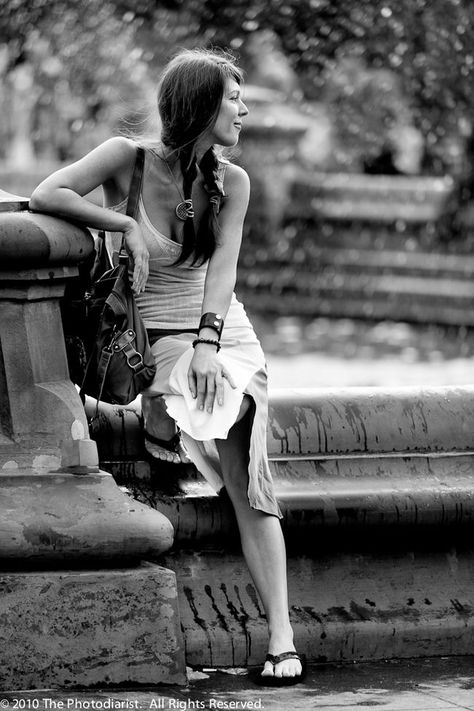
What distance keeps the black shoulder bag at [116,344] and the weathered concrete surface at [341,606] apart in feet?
1.57

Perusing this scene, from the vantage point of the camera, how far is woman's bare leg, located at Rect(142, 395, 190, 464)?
3.71 m

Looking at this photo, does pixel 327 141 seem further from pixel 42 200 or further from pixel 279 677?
pixel 279 677

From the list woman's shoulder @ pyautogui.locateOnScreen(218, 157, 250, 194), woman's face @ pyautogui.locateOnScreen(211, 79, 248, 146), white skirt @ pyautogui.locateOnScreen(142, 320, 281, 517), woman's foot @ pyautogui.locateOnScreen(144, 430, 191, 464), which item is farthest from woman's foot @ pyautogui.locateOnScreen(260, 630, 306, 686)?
woman's face @ pyautogui.locateOnScreen(211, 79, 248, 146)

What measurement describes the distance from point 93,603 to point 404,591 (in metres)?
0.94

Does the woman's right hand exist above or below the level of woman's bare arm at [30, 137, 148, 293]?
below

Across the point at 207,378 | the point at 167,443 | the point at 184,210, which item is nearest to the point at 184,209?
the point at 184,210

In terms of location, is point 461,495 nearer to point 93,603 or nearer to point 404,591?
point 404,591

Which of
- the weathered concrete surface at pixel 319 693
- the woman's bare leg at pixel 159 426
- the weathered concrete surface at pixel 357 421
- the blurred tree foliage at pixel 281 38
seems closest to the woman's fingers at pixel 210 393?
the woman's bare leg at pixel 159 426

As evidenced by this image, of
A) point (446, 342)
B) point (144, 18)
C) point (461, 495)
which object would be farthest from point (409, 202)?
point (461, 495)

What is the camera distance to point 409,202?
49.0 ft

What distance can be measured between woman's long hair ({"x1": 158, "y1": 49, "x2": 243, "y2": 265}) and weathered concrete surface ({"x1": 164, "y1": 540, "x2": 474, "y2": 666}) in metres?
0.82

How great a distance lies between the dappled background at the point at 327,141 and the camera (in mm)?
10375

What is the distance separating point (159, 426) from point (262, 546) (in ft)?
1.43

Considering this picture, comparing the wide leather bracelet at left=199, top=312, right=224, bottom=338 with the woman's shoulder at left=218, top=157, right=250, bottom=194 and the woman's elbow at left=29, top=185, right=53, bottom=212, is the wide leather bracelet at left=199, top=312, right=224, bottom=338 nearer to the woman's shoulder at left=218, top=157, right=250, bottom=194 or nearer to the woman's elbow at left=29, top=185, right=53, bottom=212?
the woman's shoulder at left=218, top=157, right=250, bottom=194
